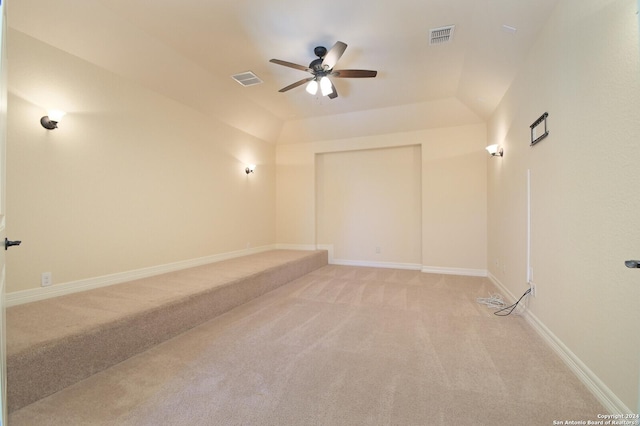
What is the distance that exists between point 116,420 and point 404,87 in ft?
15.1

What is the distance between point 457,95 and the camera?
4398 mm

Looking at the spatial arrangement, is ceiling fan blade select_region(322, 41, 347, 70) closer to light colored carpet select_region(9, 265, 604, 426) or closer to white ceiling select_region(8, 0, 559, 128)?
white ceiling select_region(8, 0, 559, 128)

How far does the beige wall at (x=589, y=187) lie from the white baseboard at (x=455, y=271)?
7.62 feet

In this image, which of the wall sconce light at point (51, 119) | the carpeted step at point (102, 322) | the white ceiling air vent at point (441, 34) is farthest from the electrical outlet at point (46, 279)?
the white ceiling air vent at point (441, 34)

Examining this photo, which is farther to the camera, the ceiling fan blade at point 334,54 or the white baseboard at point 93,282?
the ceiling fan blade at point 334,54

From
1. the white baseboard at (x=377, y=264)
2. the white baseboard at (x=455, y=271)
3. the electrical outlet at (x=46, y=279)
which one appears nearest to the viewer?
the electrical outlet at (x=46, y=279)

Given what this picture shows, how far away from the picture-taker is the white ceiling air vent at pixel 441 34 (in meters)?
2.83

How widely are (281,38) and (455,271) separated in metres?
4.48

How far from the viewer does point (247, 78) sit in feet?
12.6

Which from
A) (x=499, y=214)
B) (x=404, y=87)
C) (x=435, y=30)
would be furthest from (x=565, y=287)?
(x=404, y=87)

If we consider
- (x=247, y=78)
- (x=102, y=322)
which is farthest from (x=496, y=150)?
(x=102, y=322)

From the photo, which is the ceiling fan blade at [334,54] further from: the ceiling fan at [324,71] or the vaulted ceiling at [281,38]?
the vaulted ceiling at [281,38]

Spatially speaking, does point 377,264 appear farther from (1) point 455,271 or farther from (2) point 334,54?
(2) point 334,54

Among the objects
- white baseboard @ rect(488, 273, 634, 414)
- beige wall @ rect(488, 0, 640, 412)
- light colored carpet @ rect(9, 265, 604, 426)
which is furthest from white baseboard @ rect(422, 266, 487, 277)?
beige wall @ rect(488, 0, 640, 412)
